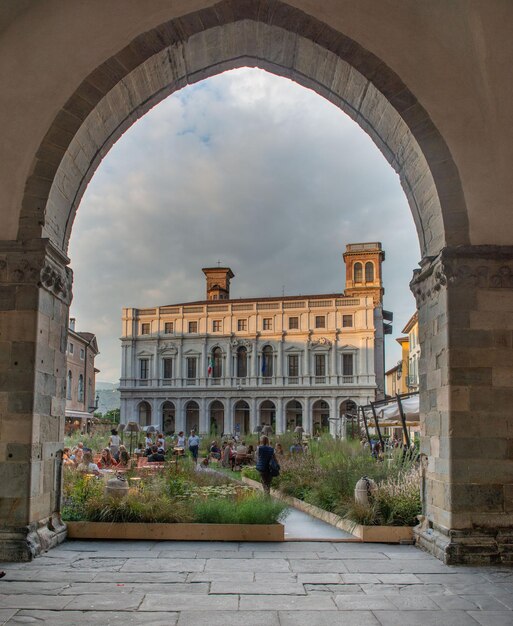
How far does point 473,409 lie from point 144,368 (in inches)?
1830

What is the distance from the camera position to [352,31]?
7.59m

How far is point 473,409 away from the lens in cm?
696

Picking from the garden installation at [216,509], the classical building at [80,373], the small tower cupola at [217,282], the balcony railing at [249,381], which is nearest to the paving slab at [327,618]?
the garden installation at [216,509]

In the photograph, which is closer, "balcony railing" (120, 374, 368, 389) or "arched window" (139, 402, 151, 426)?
"balcony railing" (120, 374, 368, 389)

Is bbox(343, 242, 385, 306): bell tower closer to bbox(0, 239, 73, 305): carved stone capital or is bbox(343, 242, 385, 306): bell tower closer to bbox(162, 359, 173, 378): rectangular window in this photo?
bbox(162, 359, 173, 378): rectangular window

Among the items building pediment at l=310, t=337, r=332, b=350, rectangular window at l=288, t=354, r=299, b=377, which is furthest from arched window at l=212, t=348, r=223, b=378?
building pediment at l=310, t=337, r=332, b=350

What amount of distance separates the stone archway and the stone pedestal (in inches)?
0.7

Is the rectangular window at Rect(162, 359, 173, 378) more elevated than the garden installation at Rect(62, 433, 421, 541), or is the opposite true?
the rectangular window at Rect(162, 359, 173, 378)

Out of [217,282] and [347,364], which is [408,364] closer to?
[347,364]

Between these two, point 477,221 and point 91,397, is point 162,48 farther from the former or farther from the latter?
point 91,397

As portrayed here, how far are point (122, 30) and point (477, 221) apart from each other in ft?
15.4

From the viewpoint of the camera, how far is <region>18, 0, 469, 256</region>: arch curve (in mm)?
7398

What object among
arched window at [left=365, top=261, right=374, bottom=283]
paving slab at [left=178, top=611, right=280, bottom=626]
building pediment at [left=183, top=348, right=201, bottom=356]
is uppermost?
arched window at [left=365, top=261, right=374, bottom=283]

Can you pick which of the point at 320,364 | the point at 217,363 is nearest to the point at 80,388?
the point at 217,363
